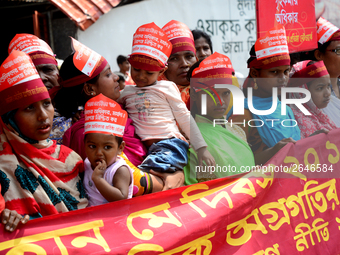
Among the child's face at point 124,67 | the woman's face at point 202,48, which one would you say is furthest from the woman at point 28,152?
the child's face at point 124,67

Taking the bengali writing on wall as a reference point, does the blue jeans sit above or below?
above

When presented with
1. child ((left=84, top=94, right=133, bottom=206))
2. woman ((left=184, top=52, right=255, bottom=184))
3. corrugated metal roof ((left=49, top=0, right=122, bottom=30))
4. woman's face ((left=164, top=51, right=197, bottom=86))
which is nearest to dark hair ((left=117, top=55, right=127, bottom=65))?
A: corrugated metal roof ((left=49, top=0, right=122, bottom=30))

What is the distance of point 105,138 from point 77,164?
25cm

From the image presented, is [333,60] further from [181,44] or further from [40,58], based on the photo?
[40,58]

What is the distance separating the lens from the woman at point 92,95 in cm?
272

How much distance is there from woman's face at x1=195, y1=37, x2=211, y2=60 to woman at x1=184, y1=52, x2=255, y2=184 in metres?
1.49

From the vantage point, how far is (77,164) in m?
2.36

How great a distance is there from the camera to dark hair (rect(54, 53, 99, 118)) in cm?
301

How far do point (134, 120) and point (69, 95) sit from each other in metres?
0.61

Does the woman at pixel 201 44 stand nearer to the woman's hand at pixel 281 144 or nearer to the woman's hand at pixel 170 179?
the woman's hand at pixel 281 144

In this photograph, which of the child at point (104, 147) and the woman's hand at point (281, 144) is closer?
the child at point (104, 147)

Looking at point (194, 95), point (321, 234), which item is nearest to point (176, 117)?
point (194, 95)

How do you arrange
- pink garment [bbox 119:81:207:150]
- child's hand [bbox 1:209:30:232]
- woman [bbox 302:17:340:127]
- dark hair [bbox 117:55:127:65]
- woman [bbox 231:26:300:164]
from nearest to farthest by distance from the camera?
child's hand [bbox 1:209:30:232] → pink garment [bbox 119:81:207:150] → woman [bbox 231:26:300:164] → woman [bbox 302:17:340:127] → dark hair [bbox 117:55:127:65]

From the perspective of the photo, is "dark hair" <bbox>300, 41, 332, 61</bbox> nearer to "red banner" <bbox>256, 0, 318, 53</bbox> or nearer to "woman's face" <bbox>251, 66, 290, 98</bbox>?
"red banner" <bbox>256, 0, 318, 53</bbox>
